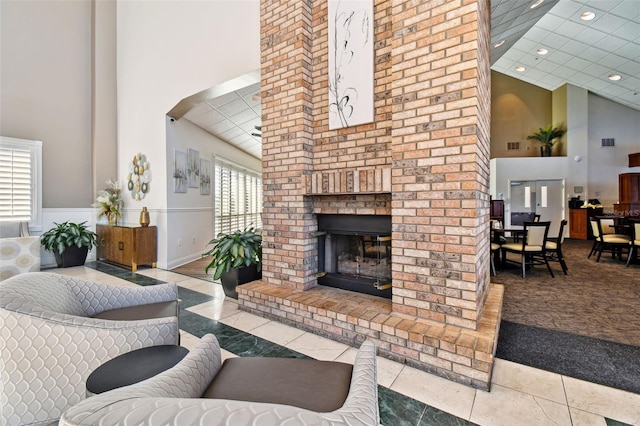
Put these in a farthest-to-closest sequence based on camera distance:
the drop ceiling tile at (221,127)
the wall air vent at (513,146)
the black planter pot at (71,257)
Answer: the wall air vent at (513,146) < the drop ceiling tile at (221,127) < the black planter pot at (71,257)

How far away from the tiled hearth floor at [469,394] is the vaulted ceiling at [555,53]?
3.74 metres

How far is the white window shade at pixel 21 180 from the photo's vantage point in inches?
192

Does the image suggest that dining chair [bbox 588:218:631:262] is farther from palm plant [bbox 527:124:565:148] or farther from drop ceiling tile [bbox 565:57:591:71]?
palm plant [bbox 527:124:565:148]

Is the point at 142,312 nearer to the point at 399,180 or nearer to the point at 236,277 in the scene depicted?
the point at 236,277

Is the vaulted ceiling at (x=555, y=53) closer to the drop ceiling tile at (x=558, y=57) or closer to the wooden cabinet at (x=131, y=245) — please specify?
the drop ceiling tile at (x=558, y=57)

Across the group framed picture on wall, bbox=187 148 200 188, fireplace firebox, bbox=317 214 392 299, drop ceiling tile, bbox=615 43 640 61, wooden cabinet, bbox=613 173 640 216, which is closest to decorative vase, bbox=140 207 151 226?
framed picture on wall, bbox=187 148 200 188

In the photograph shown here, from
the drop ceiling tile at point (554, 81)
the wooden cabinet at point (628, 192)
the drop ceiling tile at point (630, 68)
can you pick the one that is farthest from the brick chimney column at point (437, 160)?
the drop ceiling tile at point (554, 81)

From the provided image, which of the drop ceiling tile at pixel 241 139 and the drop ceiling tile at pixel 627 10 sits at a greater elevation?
the drop ceiling tile at pixel 627 10

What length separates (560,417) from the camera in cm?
162

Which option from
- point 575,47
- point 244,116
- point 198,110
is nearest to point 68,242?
point 198,110

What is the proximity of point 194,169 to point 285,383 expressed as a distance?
18.5 ft

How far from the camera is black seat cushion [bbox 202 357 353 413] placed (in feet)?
3.79

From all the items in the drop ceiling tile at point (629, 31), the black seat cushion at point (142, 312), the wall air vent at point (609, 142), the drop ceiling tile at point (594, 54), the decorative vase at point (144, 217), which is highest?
the drop ceiling tile at point (594, 54)

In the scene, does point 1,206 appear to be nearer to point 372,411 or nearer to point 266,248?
point 266,248
